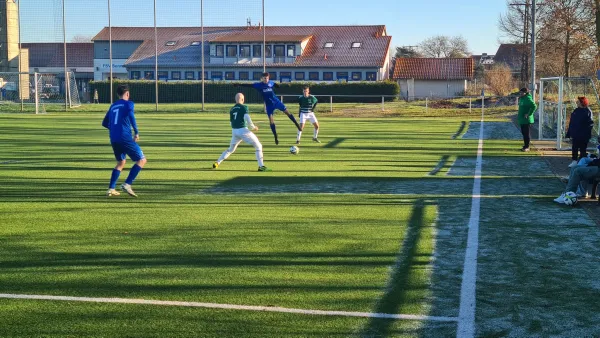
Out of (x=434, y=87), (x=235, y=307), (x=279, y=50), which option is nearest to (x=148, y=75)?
(x=279, y=50)

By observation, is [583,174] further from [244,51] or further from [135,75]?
[135,75]

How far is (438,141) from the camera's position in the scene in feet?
88.2

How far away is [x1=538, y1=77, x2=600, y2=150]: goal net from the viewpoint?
76.6 feet

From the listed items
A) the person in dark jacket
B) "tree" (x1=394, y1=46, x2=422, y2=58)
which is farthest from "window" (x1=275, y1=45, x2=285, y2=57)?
the person in dark jacket

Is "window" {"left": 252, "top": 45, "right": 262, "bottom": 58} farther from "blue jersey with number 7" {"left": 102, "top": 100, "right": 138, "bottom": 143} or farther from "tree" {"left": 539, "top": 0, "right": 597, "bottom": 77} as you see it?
"blue jersey with number 7" {"left": 102, "top": 100, "right": 138, "bottom": 143}

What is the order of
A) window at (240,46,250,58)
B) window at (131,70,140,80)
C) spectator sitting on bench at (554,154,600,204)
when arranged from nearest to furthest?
spectator sitting on bench at (554,154,600,204) → window at (240,46,250,58) → window at (131,70,140,80)

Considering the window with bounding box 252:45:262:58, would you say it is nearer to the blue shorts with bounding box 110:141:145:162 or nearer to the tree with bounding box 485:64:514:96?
the tree with bounding box 485:64:514:96

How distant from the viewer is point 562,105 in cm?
2408

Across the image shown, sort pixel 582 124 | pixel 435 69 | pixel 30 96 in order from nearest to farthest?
pixel 582 124
pixel 30 96
pixel 435 69

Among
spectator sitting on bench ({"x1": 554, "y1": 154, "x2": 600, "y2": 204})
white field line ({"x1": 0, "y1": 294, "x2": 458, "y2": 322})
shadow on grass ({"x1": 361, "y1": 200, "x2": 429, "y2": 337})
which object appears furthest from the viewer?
spectator sitting on bench ({"x1": 554, "y1": 154, "x2": 600, "y2": 204})

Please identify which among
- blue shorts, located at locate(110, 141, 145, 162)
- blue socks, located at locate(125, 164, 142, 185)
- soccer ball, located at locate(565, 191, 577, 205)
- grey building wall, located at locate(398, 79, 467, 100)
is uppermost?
grey building wall, located at locate(398, 79, 467, 100)

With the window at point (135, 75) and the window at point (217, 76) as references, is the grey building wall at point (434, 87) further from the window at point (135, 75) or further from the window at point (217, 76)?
the window at point (135, 75)

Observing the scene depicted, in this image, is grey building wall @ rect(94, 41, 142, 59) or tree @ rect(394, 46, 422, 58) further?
tree @ rect(394, 46, 422, 58)

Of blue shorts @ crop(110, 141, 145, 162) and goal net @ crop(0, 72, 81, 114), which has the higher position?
goal net @ crop(0, 72, 81, 114)
